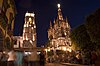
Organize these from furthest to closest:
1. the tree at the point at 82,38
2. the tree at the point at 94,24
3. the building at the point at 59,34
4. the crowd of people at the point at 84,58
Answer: the building at the point at 59,34, the tree at the point at 82,38, the tree at the point at 94,24, the crowd of people at the point at 84,58

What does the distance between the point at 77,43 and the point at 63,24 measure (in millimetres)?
76721

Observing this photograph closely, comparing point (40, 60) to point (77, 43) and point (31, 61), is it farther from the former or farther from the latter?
point (77, 43)

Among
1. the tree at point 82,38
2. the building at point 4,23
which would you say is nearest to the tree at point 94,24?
the tree at point 82,38

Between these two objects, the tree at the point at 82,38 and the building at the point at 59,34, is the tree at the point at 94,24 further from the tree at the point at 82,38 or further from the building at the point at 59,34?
the building at the point at 59,34

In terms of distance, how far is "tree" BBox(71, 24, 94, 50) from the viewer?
3050cm

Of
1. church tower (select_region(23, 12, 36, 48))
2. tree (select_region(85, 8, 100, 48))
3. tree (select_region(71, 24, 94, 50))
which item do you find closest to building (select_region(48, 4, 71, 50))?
church tower (select_region(23, 12, 36, 48))

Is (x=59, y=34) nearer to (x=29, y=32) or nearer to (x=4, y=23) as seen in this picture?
(x=29, y=32)

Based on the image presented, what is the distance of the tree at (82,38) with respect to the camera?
100 feet

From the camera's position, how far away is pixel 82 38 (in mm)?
32094

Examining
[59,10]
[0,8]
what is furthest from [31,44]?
[0,8]

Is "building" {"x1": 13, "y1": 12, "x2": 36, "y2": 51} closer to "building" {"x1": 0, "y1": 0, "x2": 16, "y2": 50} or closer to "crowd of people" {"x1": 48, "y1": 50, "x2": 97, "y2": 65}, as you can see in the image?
"building" {"x1": 0, "y1": 0, "x2": 16, "y2": 50}

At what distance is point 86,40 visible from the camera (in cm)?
3086

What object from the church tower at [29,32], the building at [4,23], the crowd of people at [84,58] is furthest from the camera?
the church tower at [29,32]

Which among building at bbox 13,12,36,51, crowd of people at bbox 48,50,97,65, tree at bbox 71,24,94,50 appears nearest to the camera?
crowd of people at bbox 48,50,97,65
